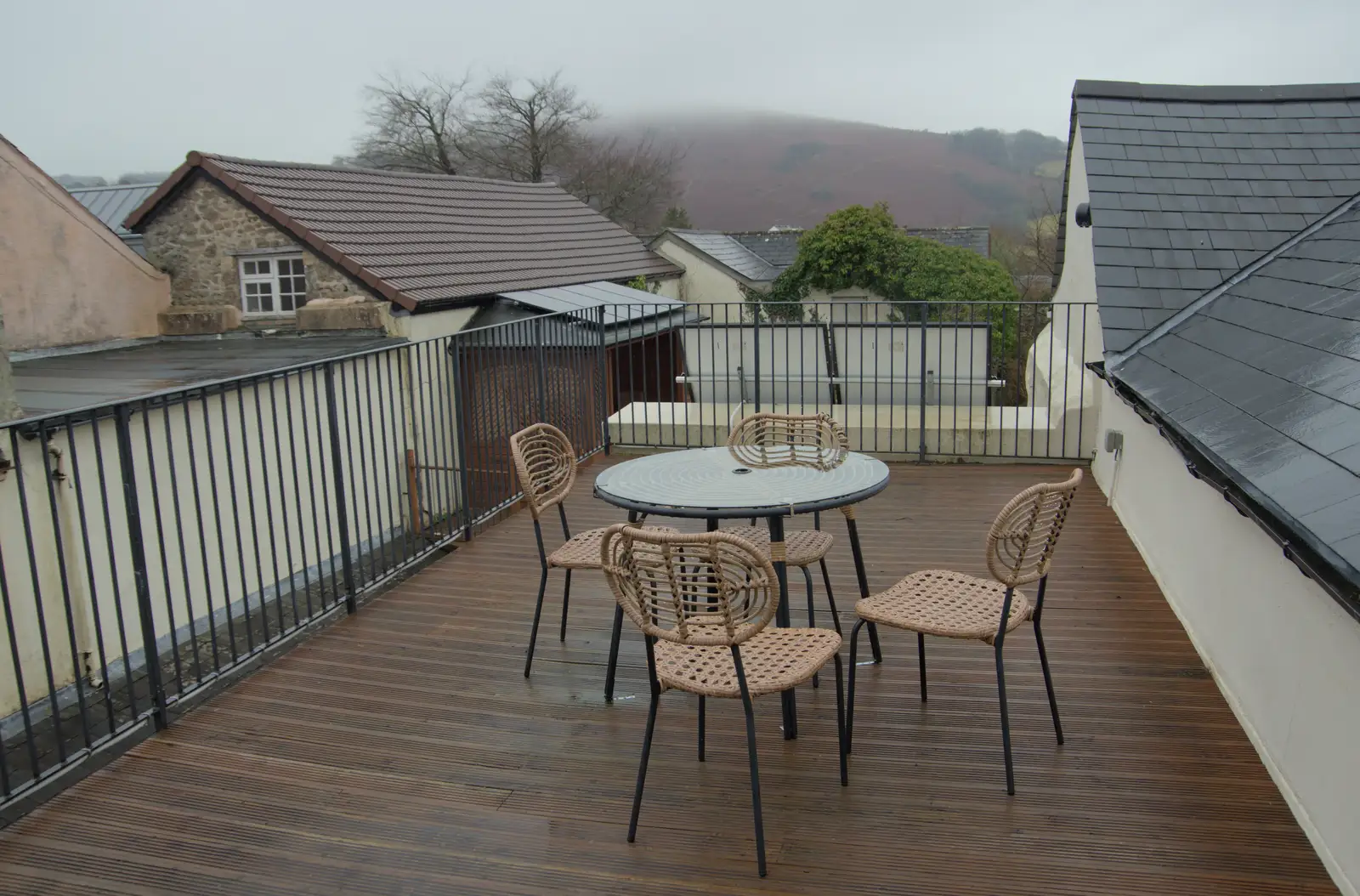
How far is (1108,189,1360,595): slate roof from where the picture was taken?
274 centimetres

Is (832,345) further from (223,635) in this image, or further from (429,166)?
(429,166)

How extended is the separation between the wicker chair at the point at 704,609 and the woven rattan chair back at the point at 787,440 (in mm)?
1453

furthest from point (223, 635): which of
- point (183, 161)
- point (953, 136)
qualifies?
point (953, 136)

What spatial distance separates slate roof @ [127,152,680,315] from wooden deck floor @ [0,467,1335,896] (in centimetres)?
973

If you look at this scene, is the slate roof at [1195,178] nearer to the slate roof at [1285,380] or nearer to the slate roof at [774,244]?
the slate roof at [1285,380]

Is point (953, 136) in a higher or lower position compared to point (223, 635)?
higher

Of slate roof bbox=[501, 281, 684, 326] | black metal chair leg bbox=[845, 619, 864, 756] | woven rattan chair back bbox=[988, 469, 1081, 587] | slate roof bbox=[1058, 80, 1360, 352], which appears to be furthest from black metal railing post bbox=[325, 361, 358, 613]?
slate roof bbox=[501, 281, 684, 326]

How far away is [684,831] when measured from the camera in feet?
9.74

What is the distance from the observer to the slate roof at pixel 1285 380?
2.74 metres

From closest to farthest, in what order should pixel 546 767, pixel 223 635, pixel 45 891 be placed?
pixel 45 891 < pixel 546 767 < pixel 223 635

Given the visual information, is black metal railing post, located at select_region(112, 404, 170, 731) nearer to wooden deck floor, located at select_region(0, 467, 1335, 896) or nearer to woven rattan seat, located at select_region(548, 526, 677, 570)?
wooden deck floor, located at select_region(0, 467, 1335, 896)

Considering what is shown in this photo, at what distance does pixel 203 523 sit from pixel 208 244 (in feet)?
31.2

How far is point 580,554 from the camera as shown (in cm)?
411

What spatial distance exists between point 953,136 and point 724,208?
1409 centimetres
